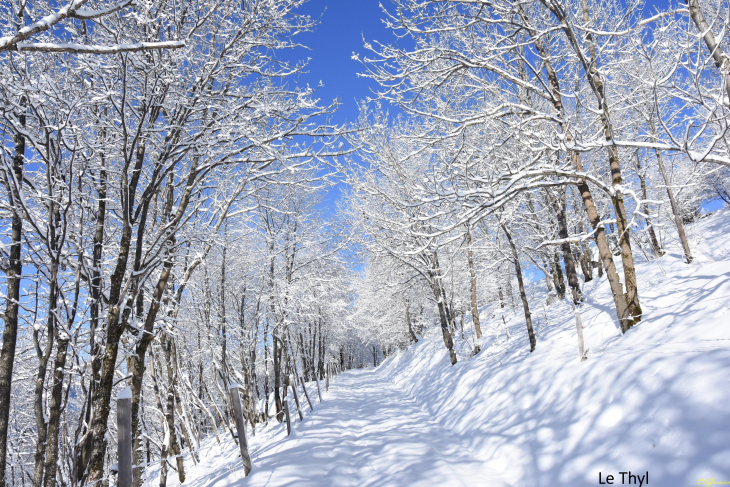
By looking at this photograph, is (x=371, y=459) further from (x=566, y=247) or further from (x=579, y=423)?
(x=566, y=247)

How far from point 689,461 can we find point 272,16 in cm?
612

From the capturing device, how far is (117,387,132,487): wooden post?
2.76 m

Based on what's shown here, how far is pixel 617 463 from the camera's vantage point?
2.99 m

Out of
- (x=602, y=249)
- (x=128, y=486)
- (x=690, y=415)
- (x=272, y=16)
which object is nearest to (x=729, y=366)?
(x=690, y=415)

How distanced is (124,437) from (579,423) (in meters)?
4.50

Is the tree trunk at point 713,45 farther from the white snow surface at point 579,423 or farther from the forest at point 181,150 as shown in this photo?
the white snow surface at point 579,423

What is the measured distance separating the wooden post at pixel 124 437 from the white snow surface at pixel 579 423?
180cm

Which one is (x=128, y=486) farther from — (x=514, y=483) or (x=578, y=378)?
(x=578, y=378)

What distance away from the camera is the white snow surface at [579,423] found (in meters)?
2.72

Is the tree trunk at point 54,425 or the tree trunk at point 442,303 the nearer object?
the tree trunk at point 54,425

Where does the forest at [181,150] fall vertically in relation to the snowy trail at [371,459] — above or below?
above

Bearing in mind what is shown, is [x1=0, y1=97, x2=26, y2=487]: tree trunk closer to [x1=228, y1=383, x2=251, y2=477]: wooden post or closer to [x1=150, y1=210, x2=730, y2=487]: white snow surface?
[x1=228, y1=383, x2=251, y2=477]: wooden post

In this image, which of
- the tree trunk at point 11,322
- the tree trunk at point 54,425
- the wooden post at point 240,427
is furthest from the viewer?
the wooden post at point 240,427

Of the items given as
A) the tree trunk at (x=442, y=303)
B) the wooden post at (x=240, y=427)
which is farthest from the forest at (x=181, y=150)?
the tree trunk at (x=442, y=303)
